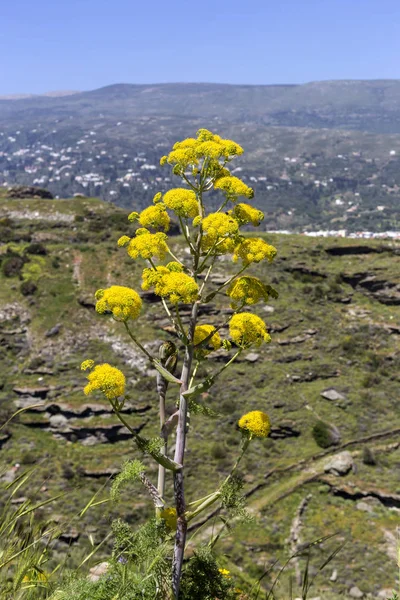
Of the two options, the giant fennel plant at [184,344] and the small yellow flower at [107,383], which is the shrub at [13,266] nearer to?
the giant fennel plant at [184,344]

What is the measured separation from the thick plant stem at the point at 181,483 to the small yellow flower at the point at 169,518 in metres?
0.25

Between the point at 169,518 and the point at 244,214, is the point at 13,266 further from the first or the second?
the point at 169,518

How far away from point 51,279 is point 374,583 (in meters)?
46.3

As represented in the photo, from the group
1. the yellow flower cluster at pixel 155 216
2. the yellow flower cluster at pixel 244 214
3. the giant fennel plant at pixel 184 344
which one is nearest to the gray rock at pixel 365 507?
the giant fennel plant at pixel 184 344

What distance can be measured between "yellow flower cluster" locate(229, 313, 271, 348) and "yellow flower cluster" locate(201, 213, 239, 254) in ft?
2.50

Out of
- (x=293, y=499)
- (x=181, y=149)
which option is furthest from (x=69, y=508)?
(x=181, y=149)

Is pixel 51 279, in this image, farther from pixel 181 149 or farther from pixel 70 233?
pixel 181 149

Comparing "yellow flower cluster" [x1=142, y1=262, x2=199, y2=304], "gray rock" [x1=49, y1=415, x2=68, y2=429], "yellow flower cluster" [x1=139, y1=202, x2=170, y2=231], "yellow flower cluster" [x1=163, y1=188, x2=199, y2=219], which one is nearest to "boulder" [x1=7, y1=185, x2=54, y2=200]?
"gray rock" [x1=49, y1=415, x2=68, y2=429]

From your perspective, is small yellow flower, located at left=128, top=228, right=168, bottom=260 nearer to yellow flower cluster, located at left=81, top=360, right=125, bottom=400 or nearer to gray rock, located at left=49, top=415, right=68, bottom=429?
yellow flower cluster, located at left=81, top=360, right=125, bottom=400

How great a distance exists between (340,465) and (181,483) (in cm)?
3902

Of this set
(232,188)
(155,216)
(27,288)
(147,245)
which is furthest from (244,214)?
(27,288)

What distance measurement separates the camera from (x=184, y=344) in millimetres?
4559

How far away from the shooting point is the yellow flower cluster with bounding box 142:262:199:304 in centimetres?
433

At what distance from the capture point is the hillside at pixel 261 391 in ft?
113
